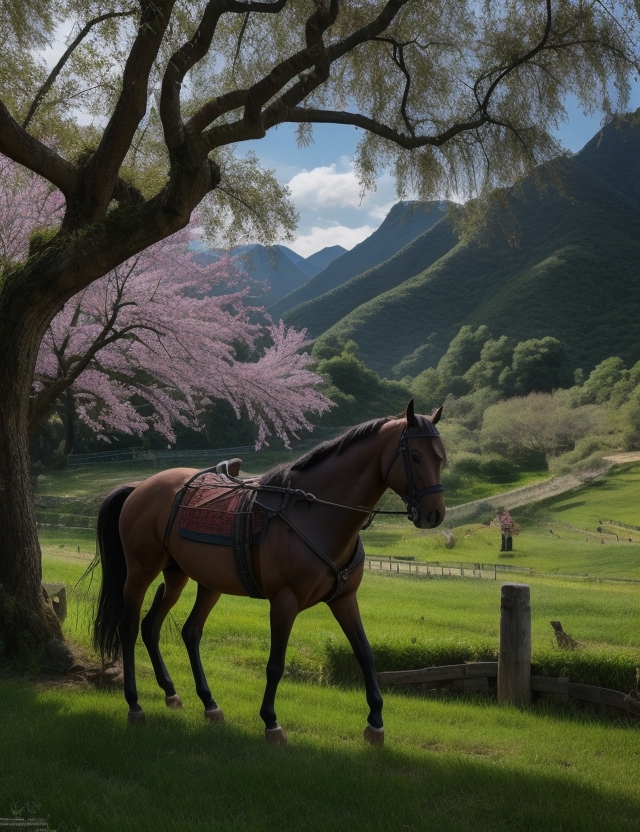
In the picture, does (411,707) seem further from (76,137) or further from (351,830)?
(76,137)

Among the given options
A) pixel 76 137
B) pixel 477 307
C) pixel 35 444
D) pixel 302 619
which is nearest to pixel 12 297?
pixel 76 137

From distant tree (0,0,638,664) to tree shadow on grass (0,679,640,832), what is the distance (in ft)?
7.33

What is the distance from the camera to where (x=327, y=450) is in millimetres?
4195

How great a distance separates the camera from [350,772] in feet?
11.6

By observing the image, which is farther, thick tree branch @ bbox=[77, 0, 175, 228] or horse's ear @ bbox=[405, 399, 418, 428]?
thick tree branch @ bbox=[77, 0, 175, 228]

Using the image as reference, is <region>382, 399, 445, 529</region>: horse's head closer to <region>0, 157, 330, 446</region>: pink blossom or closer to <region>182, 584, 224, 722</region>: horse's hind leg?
<region>182, 584, 224, 722</region>: horse's hind leg

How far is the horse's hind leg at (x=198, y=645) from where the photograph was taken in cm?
459

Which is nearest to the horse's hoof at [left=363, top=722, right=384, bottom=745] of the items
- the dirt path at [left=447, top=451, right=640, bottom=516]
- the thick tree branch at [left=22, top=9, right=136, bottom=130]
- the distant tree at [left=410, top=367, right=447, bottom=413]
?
the thick tree branch at [left=22, top=9, right=136, bottom=130]

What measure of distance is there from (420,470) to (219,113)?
428cm

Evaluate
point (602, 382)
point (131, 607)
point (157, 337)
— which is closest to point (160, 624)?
point (131, 607)

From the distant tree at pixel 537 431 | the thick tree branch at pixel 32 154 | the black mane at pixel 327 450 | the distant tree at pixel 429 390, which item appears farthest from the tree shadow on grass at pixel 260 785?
the distant tree at pixel 429 390

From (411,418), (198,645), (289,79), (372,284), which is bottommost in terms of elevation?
(198,645)

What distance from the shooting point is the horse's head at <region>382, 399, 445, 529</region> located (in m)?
3.68

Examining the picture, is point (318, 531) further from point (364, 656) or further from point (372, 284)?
point (372, 284)
